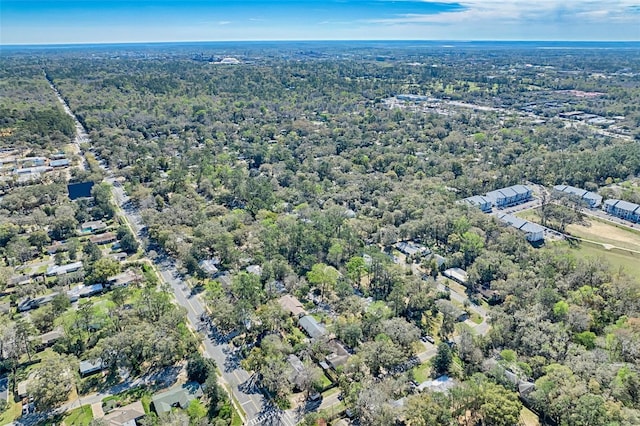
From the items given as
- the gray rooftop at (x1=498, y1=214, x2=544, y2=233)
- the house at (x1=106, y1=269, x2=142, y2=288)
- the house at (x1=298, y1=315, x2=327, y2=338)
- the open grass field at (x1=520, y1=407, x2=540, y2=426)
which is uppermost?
the gray rooftop at (x1=498, y1=214, x2=544, y2=233)

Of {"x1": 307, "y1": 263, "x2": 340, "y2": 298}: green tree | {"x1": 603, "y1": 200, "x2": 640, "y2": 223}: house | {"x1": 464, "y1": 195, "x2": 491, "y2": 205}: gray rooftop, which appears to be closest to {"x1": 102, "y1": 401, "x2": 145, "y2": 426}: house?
{"x1": 307, "y1": 263, "x2": 340, "y2": 298}: green tree

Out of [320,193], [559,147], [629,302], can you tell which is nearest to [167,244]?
[320,193]

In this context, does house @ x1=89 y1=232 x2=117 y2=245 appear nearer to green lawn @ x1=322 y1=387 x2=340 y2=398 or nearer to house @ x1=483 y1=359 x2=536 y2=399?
green lawn @ x1=322 y1=387 x2=340 y2=398

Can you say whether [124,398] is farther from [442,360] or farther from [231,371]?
[442,360]

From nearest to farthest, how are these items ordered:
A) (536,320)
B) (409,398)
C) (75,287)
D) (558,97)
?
(409,398) → (536,320) → (75,287) → (558,97)

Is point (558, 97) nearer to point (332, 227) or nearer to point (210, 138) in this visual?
point (210, 138)

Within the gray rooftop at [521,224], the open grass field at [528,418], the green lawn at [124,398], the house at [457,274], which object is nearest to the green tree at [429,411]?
the open grass field at [528,418]
